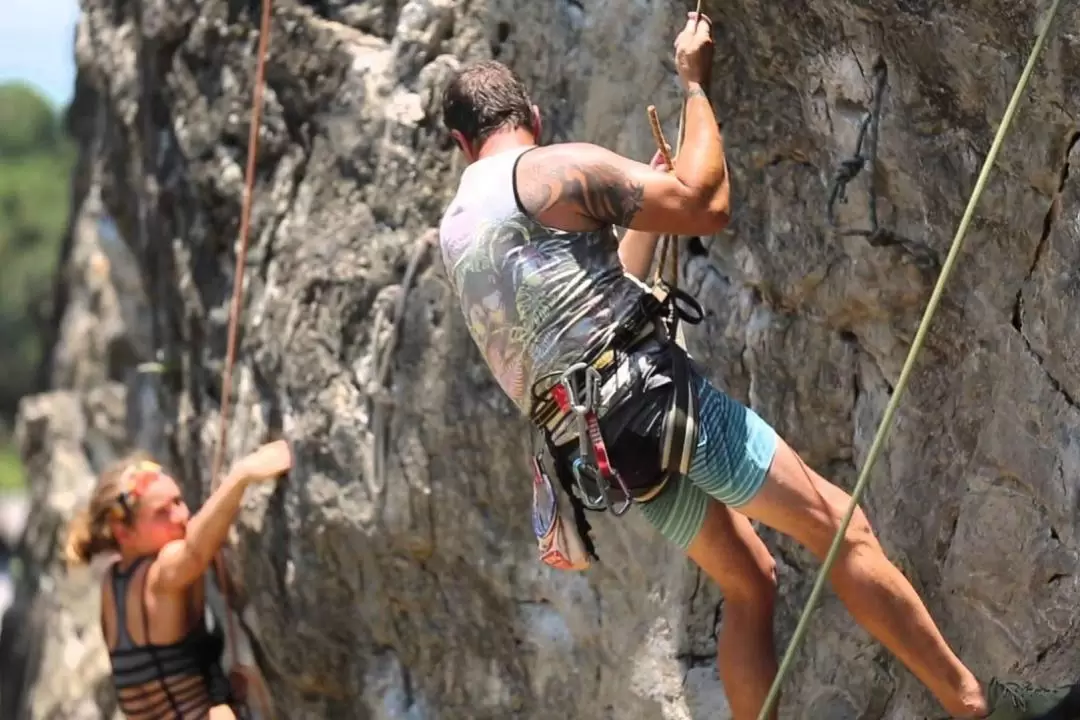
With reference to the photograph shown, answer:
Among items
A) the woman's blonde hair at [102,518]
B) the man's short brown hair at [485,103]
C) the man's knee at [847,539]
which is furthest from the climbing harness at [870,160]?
the woman's blonde hair at [102,518]

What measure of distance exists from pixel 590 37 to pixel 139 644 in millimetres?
2915

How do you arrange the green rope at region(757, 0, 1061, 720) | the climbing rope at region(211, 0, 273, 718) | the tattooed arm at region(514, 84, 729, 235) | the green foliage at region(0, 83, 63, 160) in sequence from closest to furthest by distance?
the green rope at region(757, 0, 1061, 720) < the tattooed arm at region(514, 84, 729, 235) < the climbing rope at region(211, 0, 273, 718) < the green foliage at region(0, 83, 63, 160)

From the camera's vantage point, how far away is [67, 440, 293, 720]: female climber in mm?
5535

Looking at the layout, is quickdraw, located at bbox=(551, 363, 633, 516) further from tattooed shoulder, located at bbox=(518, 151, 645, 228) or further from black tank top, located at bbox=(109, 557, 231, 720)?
black tank top, located at bbox=(109, 557, 231, 720)

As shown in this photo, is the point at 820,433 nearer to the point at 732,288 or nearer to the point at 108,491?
the point at 732,288

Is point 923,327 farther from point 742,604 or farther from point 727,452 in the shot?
point 742,604

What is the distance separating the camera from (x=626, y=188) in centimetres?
343

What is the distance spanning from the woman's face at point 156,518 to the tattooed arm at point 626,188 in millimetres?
2706

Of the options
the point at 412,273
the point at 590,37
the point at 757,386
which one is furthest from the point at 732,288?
the point at 412,273

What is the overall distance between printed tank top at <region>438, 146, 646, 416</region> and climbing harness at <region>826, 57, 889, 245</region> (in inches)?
34.6

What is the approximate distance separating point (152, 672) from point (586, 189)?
3218 millimetres

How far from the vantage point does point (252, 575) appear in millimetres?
6039

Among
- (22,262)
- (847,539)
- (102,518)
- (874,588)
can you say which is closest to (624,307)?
(847,539)

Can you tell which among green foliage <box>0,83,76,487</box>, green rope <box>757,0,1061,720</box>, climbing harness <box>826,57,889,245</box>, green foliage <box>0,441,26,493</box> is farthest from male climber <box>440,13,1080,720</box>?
green foliage <box>0,441,26,493</box>
